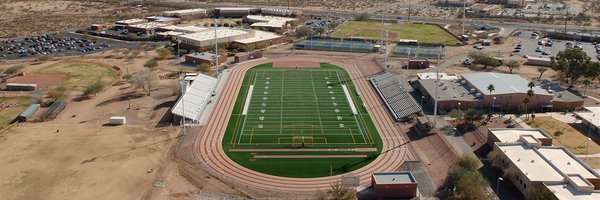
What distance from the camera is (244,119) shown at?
5931 centimetres

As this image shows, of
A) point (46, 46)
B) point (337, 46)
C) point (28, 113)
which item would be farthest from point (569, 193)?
point (46, 46)

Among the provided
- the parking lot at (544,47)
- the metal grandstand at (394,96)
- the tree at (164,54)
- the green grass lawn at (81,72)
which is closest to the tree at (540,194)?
the metal grandstand at (394,96)

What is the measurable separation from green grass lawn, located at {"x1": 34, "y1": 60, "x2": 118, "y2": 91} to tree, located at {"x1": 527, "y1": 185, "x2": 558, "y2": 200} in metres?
59.3

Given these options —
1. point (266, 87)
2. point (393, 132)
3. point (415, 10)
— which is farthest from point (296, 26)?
point (393, 132)

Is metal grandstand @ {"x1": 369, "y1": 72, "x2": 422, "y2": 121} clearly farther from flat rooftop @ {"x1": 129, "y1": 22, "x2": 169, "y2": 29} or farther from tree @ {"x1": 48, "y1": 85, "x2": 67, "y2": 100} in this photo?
flat rooftop @ {"x1": 129, "y1": 22, "x2": 169, "y2": 29}

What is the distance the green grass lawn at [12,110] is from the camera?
59481 millimetres

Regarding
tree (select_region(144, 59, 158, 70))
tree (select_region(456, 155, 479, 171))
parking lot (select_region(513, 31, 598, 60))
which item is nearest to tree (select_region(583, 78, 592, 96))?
parking lot (select_region(513, 31, 598, 60))

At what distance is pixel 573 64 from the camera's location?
71.4m

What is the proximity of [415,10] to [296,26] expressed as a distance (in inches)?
1854

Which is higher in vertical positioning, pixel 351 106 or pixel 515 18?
pixel 515 18

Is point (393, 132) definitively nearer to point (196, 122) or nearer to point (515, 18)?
point (196, 122)

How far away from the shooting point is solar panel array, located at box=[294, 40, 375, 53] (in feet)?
321

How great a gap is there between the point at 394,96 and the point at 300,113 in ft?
45.0

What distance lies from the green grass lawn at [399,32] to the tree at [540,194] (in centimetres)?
7016
